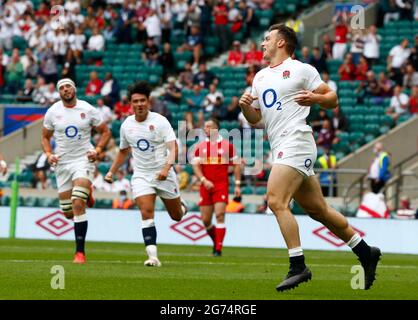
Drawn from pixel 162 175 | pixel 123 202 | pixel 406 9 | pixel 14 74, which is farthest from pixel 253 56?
pixel 162 175

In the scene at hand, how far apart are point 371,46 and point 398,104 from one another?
275 centimetres

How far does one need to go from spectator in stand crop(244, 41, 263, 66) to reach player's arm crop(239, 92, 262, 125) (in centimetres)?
2079

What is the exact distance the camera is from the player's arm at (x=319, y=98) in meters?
12.5

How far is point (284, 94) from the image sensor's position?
42.6ft

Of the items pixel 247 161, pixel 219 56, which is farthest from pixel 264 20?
pixel 247 161

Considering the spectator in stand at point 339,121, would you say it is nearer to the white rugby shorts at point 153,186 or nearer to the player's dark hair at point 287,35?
the white rugby shorts at point 153,186

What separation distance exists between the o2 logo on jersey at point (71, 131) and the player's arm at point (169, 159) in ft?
5.36

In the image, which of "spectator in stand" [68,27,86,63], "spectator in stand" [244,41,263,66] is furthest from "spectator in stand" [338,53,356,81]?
"spectator in stand" [68,27,86,63]

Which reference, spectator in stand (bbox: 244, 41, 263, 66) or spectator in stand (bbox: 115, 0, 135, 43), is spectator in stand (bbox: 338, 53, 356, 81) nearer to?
spectator in stand (bbox: 244, 41, 263, 66)

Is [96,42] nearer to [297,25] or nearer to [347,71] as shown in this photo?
[297,25]

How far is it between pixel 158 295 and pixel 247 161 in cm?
1870

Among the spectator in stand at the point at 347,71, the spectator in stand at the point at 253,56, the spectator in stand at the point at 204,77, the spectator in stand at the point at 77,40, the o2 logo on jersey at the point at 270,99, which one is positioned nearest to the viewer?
the o2 logo on jersey at the point at 270,99

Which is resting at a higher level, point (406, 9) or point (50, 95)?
point (406, 9)

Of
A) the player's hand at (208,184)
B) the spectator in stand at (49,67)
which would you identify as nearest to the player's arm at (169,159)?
the player's hand at (208,184)
